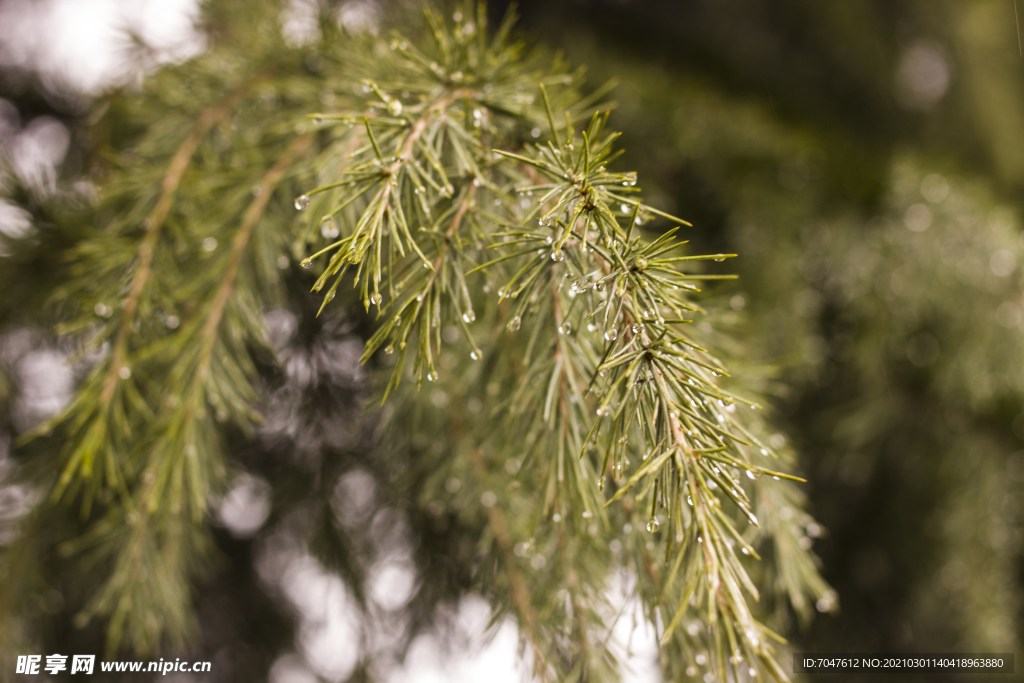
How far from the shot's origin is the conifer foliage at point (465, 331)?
0.93ft

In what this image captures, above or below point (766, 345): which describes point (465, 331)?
above

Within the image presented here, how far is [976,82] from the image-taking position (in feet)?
4.90

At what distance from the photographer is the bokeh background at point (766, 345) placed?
750 millimetres

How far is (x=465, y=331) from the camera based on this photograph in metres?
0.30

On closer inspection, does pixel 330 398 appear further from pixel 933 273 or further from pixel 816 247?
pixel 933 273

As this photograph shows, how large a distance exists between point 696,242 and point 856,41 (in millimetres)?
921

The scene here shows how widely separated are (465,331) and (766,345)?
2.25 ft

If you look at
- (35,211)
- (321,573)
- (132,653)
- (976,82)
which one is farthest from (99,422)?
(976,82)

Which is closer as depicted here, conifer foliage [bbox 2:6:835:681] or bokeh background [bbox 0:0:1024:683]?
conifer foliage [bbox 2:6:835:681]

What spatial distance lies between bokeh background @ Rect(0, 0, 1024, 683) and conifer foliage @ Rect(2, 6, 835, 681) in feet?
0.67

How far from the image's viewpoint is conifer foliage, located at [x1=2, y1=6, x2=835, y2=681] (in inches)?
11.2

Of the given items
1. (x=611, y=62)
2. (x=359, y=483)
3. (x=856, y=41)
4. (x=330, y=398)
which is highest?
(x=856, y=41)

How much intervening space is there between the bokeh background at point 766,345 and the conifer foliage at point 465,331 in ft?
0.67

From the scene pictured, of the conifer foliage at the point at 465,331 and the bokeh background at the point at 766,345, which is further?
the bokeh background at the point at 766,345
